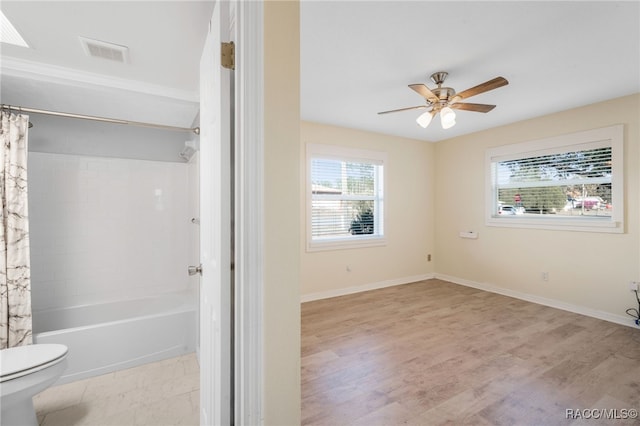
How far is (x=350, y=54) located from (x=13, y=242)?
9.15ft

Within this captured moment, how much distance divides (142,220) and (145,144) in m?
0.84

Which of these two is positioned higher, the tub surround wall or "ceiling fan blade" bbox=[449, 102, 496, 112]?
"ceiling fan blade" bbox=[449, 102, 496, 112]

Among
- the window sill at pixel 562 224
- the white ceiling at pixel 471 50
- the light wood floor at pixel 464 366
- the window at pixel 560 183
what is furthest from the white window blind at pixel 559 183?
the light wood floor at pixel 464 366

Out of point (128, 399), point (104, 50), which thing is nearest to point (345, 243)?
point (128, 399)

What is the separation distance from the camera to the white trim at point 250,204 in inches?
36.3

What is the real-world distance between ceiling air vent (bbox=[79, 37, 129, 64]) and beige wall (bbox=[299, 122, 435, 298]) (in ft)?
6.95

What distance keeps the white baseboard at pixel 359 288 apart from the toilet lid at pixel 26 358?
239 cm

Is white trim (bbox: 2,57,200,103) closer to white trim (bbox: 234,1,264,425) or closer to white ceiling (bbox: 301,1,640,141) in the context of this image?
white ceiling (bbox: 301,1,640,141)

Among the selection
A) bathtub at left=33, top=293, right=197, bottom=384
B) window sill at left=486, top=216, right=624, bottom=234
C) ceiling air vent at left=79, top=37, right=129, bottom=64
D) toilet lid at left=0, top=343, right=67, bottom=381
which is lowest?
bathtub at left=33, top=293, right=197, bottom=384

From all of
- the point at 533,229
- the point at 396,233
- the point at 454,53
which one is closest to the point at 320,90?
the point at 454,53

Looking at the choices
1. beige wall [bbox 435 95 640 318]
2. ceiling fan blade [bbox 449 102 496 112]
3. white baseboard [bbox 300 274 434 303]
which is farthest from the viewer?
white baseboard [bbox 300 274 434 303]

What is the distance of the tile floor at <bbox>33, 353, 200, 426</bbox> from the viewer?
1.74 metres

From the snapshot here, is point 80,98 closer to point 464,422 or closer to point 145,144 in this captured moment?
point 145,144

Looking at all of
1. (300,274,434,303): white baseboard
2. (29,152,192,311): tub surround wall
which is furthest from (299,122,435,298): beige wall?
(29,152,192,311): tub surround wall
